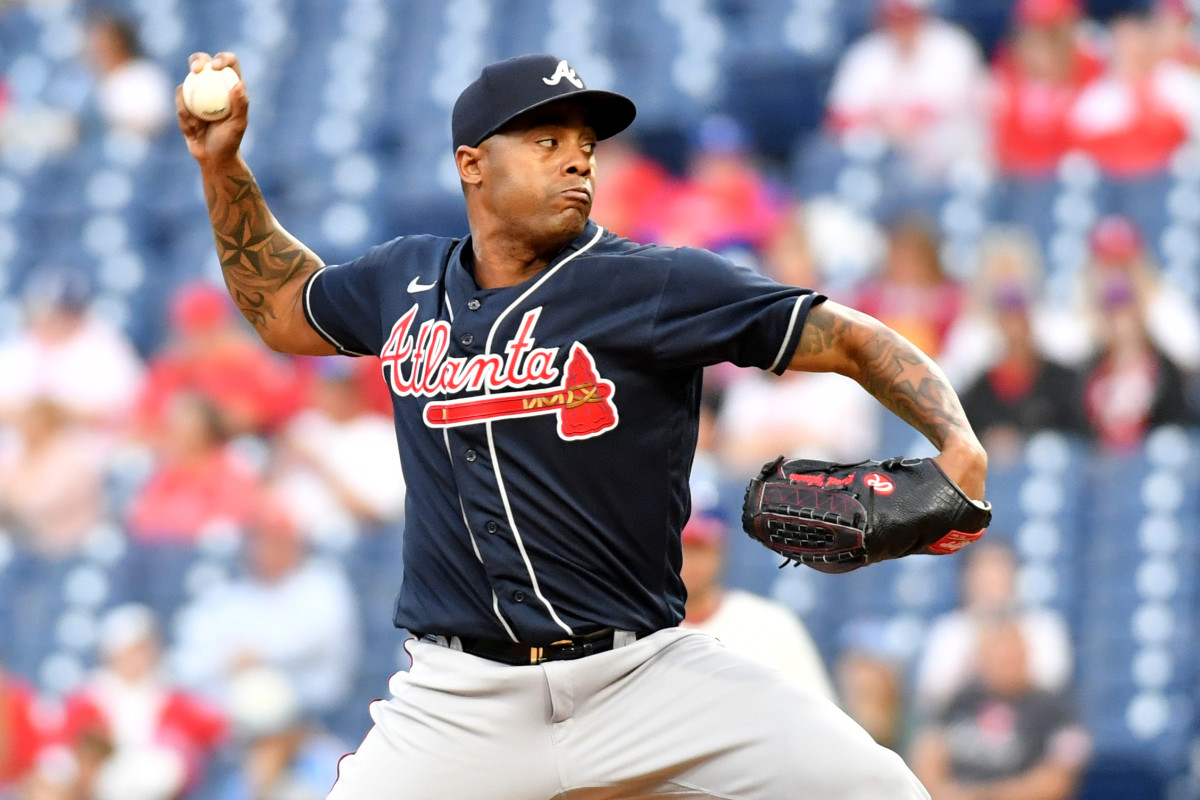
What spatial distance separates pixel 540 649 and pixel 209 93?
1.27 m

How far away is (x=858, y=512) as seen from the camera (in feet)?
8.66

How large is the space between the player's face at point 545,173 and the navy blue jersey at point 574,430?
0.07 m

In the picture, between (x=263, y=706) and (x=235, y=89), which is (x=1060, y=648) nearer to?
(x=263, y=706)

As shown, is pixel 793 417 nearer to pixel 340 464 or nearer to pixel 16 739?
pixel 340 464

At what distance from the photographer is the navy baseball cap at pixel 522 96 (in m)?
2.91

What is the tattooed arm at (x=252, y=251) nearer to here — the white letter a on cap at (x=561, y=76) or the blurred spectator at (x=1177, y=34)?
the white letter a on cap at (x=561, y=76)

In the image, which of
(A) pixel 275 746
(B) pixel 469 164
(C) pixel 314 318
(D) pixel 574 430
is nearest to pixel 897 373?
(D) pixel 574 430

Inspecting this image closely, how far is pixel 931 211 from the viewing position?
7.31 meters

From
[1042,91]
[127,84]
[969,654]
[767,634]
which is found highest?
[127,84]

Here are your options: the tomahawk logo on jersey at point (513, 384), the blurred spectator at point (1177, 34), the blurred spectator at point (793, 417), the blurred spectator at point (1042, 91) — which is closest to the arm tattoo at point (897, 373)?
the tomahawk logo on jersey at point (513, 384)

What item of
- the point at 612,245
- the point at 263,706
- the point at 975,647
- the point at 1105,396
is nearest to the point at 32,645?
the point at 263,706

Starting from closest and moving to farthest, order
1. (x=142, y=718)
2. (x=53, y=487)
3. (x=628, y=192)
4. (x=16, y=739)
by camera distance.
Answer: (x=142, y=718) < (x=16, y=739) < (x=53, y=487) < (x=628, y=192)

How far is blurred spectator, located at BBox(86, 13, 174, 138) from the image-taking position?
959 centimetres

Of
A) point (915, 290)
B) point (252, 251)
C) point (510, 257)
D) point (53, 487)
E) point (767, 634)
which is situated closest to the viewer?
point (510, 257)
